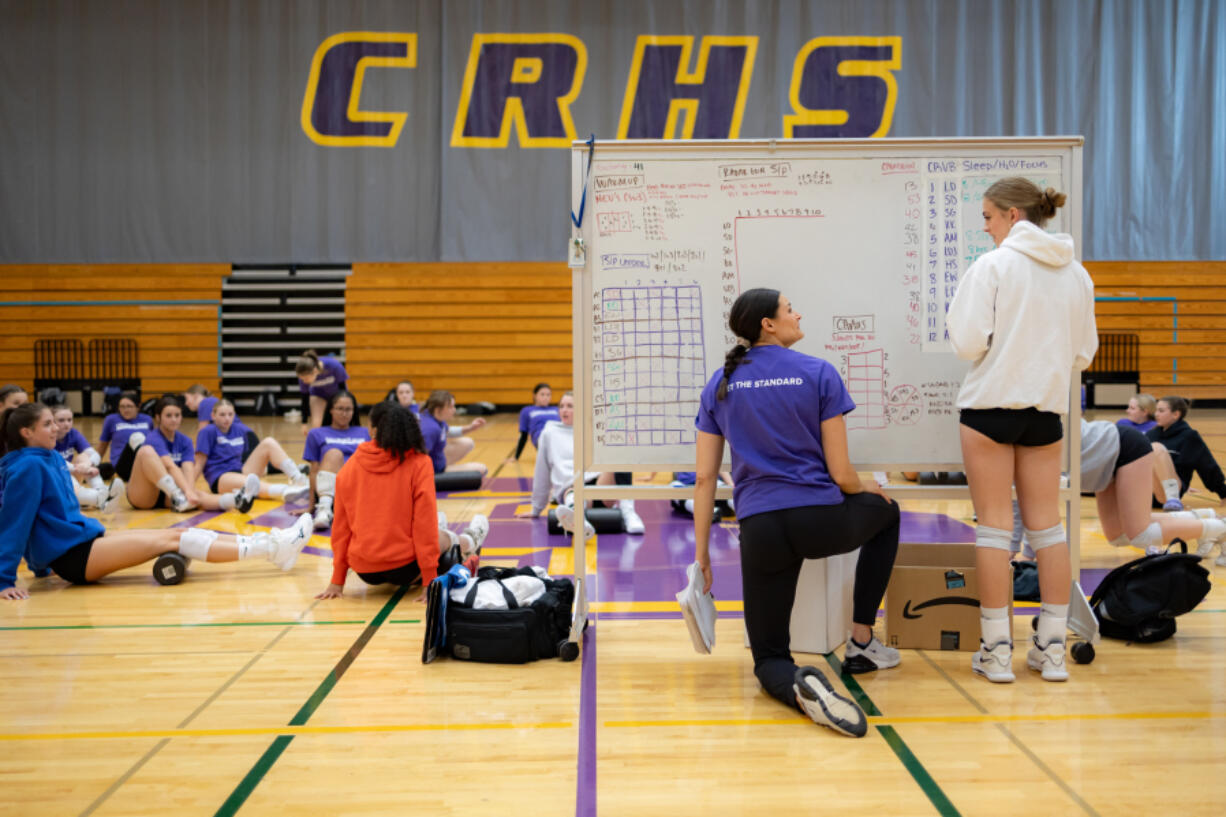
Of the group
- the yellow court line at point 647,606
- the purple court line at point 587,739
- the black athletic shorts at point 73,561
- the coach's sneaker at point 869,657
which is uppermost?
the black athletic shorts at point 73,561

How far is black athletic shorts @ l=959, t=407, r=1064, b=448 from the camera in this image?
3.77 metres

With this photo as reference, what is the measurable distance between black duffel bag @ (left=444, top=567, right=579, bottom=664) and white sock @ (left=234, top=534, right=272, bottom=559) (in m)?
2.05

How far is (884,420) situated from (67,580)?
4.58 m

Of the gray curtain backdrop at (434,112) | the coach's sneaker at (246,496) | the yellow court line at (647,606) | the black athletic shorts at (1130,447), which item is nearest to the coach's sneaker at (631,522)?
the yellow court line at (647,606)

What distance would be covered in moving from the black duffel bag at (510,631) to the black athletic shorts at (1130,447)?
3226 mm

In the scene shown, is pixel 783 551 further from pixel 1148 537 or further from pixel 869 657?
pixel 1148 537

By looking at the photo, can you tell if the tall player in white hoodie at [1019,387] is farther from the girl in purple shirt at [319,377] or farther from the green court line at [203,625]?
the girl in purple shirt at [319,377]

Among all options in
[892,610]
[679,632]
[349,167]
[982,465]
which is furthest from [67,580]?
[349,167]

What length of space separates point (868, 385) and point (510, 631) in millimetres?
1884

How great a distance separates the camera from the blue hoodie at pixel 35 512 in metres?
5.09

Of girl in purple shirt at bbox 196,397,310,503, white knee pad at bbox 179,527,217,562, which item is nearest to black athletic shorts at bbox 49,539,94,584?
white knee pad at bbox 179,527,217,562

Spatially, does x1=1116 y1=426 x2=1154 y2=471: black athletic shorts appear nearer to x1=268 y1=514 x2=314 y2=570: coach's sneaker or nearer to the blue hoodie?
x1=268 y1=514 x2=314 y2=570: coach's sneaker

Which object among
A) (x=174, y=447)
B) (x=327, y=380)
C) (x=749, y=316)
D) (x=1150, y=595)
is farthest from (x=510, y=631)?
(x=327, y=380)

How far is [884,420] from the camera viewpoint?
4.41 meters
